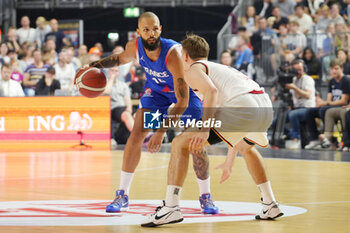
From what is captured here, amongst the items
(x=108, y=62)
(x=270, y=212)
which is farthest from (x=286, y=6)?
(x=270, y=212)

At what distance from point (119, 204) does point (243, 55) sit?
11398 mm

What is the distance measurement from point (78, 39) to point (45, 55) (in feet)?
6.14

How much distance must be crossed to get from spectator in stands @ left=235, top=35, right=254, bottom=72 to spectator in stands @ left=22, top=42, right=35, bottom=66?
17.7 feet

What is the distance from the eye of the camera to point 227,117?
6129 mm

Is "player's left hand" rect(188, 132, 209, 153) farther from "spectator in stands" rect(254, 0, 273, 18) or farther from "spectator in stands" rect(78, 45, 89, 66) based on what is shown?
"spectator in stands" rect(254, 0, 273, 18)

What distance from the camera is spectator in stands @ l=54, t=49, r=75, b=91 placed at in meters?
17.6

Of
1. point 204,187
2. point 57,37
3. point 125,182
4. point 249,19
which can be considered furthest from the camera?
point 57,37

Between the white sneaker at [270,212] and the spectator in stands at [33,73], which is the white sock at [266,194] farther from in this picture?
the spectator in stands at [33,73]

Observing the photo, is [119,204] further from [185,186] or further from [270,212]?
[185,186]

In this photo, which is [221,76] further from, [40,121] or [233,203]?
[40,121]

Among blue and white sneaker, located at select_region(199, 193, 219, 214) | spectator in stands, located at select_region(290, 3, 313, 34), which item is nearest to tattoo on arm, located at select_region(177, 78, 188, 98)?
blue and white sneaker, located at select_region(199, 193, 219, 214)

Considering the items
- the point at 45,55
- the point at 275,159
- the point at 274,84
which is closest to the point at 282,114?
the point at 274,84

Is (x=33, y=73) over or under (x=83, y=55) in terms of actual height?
under

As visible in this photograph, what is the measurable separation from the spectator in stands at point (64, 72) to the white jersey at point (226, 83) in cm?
1158
